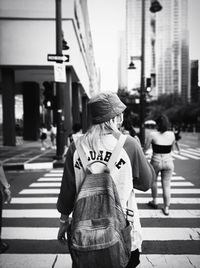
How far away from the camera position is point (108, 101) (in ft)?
6.47

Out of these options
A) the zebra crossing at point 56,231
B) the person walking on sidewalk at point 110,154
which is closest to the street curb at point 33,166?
the zebra crossing at point 56,231

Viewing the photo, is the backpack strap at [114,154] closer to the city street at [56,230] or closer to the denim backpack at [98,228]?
the denim backpack at [98,228]

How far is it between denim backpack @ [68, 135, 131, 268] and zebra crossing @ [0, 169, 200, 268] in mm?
726

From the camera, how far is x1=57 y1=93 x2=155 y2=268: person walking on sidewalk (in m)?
1.93

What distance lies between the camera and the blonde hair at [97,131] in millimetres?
1956

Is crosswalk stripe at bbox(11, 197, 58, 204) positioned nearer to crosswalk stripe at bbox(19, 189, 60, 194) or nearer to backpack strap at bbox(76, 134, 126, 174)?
crosswalk stripe at bbox(19, 189, 60, 194)

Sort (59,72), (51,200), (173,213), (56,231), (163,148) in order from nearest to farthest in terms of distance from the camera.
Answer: (56,231) → (163,148) → (173,213) → (51,200) → (59,72)

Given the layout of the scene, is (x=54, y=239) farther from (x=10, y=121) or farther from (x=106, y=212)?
(x=10, y=121)

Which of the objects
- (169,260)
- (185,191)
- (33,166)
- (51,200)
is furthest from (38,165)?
(169,260)

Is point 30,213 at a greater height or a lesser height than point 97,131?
lesser

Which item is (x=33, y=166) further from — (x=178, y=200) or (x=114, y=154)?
(x=114, y=154)

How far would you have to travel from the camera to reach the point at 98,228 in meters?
1.63

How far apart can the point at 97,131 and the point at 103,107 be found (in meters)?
0.17

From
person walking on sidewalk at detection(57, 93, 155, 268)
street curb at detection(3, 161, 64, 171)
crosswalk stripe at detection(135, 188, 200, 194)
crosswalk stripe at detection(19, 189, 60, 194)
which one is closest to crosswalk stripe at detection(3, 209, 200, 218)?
crosswalk stripe at detection(19, 189, 60, 194)
